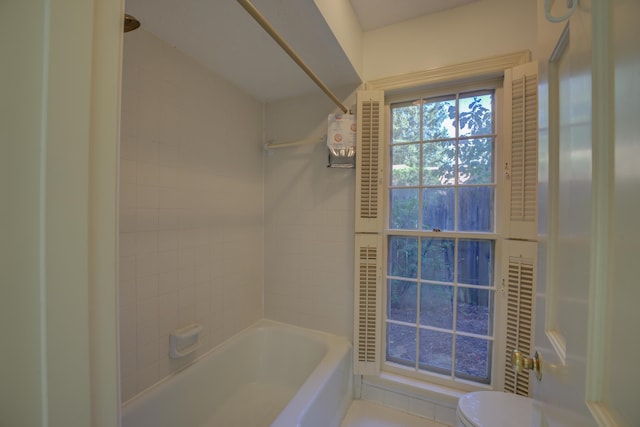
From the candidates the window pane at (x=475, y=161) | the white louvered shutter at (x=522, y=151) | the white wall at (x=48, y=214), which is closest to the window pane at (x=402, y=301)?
the white louvered shutter at (x=522, y=151)

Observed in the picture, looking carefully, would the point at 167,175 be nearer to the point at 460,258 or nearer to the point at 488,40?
the point at 460,258

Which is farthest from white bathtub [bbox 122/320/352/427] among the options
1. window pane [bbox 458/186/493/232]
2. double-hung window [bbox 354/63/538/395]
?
window pane [bbox 458/186/493/232]

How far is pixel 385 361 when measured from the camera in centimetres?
179

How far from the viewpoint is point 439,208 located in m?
1.66

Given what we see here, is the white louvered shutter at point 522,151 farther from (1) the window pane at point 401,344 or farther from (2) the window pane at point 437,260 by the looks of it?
(1) the window pane at point 401,344

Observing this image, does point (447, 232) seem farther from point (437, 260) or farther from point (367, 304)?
point (367, 304)

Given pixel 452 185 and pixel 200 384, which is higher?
pixel 452 185

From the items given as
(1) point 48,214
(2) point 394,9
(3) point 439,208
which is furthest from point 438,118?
(1) point 48,214

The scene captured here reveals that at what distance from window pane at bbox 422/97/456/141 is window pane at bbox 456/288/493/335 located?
104 cm

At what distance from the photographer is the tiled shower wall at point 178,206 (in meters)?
1.26

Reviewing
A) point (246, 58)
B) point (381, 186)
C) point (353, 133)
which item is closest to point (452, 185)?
point (381, 186)

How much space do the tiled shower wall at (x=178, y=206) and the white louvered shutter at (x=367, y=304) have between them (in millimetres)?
902

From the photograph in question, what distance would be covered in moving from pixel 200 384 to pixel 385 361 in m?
1.25

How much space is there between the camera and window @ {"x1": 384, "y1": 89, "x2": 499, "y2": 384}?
5.13 feet
